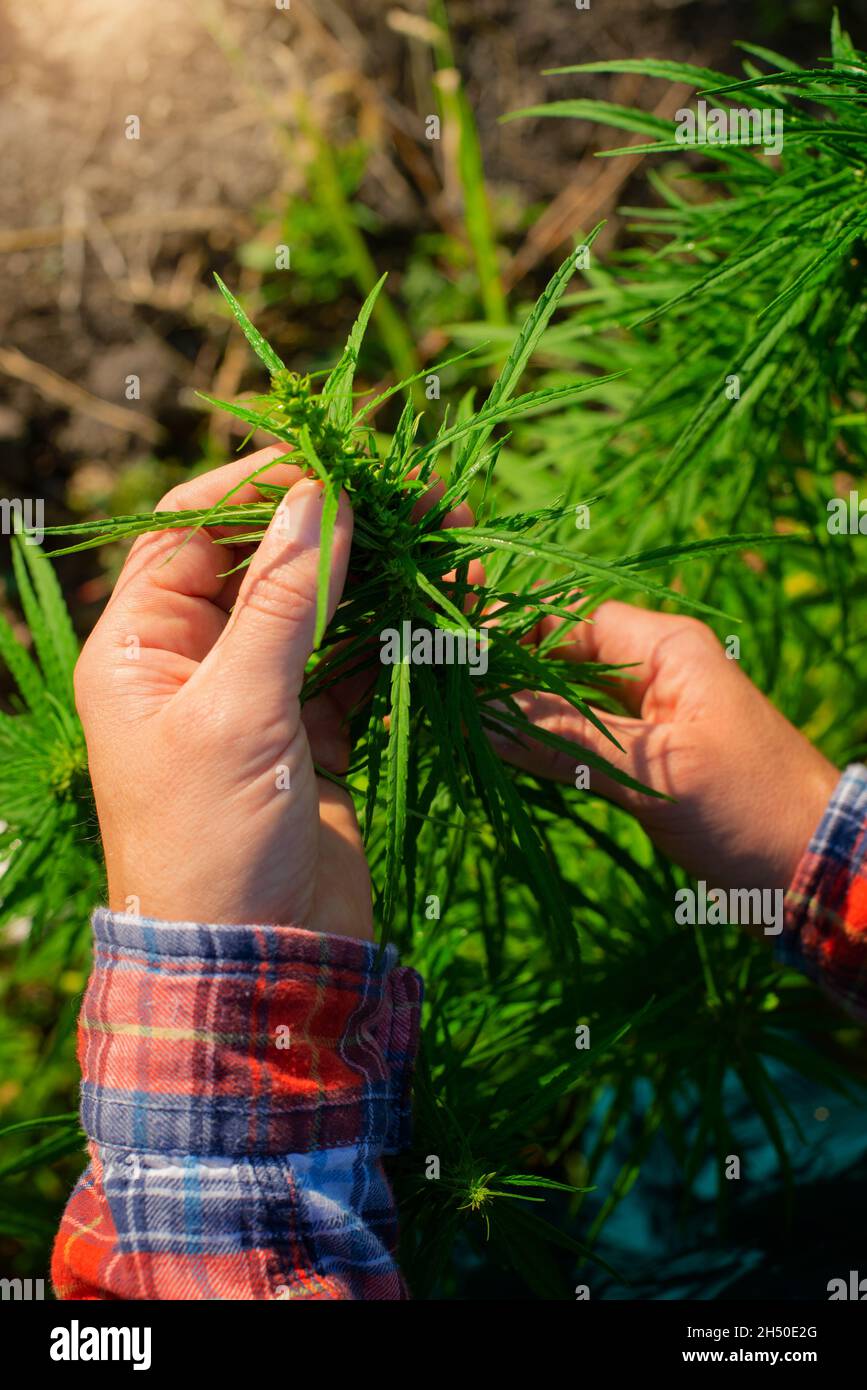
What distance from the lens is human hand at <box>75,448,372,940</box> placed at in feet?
2.36

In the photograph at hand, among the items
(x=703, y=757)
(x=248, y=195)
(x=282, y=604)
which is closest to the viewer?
(x=282, y=604)

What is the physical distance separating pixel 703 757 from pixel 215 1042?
529mm

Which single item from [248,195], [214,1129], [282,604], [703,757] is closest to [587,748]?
[703,757]

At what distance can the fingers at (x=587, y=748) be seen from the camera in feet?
Answer: 3.05

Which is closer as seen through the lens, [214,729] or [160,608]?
[214,729]

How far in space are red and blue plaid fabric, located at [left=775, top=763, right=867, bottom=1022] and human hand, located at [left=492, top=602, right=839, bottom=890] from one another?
0.06 feet

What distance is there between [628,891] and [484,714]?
0.63m

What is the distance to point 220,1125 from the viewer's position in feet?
2.42

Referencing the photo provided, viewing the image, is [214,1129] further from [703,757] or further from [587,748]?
[703,757]

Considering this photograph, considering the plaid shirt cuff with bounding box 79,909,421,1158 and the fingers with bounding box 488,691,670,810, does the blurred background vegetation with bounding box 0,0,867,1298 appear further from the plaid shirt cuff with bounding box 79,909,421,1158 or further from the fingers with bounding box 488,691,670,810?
the plaid shirt cuff with bounding box 79,909,421,1158

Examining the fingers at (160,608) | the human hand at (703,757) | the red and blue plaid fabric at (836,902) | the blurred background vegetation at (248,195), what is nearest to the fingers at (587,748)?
the human hand at (703,757)

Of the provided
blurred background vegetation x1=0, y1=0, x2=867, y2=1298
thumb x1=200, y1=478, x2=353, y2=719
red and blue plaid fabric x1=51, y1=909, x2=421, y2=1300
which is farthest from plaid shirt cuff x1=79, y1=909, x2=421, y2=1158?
blurred background vegetation x1=0, y1=0, x2=867, y2=1298

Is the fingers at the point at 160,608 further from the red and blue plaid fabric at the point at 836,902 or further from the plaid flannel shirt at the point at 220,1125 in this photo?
the red and blue plaid fabric at the point at 836,902

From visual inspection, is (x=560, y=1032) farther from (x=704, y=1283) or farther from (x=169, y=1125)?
(x=169, y=1125)
